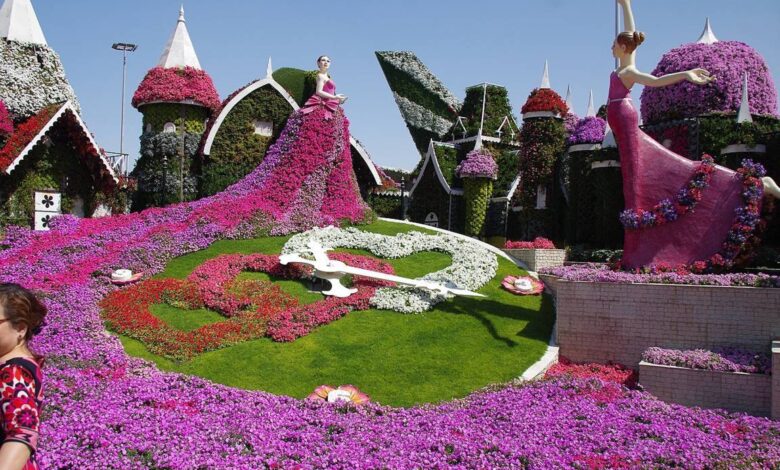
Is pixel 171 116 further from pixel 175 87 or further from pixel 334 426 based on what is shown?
pixel 334 426

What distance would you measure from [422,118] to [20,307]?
48980 millimetres

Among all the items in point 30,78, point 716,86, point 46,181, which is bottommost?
point 46,181

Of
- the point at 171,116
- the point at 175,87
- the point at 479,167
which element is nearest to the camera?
the point at 175,87

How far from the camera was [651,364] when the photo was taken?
11961 mm

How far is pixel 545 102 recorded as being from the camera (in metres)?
25.3

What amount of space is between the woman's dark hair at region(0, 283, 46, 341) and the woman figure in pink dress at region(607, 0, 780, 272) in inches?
500

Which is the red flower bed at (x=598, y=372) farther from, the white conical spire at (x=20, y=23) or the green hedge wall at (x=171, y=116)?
the white conical spire at (x=20, y=23)

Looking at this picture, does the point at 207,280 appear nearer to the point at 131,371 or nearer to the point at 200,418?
the point at 131,371

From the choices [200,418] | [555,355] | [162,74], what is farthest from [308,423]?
[162,74]

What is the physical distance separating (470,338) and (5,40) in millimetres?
19934

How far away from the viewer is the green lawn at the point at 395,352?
1131 cm

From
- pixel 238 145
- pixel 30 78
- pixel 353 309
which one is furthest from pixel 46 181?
pixel 353 309

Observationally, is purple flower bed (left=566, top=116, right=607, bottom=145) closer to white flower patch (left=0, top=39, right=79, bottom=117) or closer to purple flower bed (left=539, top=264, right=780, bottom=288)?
purple flower bed (left=539, top=264, right=780, bottom=288)

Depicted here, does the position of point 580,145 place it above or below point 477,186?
above
